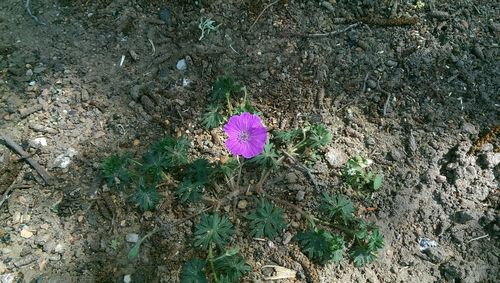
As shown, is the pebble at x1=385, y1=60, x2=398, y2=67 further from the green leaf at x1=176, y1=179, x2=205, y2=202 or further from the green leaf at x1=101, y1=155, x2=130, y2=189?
the green leaf at x1=101, y1=155, x2=130, y2=189

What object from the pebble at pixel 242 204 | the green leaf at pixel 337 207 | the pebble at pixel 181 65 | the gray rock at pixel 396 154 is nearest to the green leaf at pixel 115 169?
the pebble at pixel 242 204

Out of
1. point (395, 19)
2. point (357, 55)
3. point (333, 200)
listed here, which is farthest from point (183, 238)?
point (395, 19)

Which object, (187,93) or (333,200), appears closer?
(333,200)

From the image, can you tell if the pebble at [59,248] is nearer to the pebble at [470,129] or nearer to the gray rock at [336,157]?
the gray rock at [336,157]

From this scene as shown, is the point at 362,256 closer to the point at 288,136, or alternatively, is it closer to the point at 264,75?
the point at 288,136

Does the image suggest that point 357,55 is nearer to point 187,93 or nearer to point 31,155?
point 187,93

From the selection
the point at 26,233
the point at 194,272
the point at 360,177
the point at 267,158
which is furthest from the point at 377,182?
the point at 26,233
